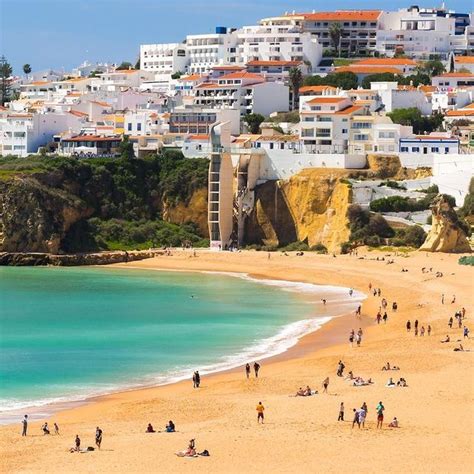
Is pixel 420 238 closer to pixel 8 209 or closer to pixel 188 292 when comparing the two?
pixel 188 292

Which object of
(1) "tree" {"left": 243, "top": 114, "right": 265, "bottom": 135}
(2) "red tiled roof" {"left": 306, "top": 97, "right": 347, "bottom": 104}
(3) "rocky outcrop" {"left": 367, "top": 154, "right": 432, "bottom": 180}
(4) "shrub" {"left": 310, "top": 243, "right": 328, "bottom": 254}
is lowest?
(4) "shrub" {"left": 310, "top": 243, "right": 328, "bottom": 254}

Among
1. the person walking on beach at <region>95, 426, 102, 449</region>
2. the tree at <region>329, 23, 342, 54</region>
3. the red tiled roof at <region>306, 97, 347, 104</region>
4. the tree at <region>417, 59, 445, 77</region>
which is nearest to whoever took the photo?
the person walking on beach at <region>95, 426, 102, 449</region>

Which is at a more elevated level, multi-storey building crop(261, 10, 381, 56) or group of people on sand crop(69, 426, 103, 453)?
multi-storey building crop(261, 10, 381, 56)

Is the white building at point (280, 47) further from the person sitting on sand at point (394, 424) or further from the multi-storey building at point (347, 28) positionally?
the person sitting on sand at point (394, 424)

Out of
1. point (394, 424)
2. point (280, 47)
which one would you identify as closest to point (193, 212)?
point (280, 47)

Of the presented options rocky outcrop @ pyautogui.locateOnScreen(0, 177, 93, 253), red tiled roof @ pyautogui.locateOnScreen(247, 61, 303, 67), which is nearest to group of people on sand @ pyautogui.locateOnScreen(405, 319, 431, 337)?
rocky outcrop @ pyautogui.locateOnScreen(0, 177, 93, 253)

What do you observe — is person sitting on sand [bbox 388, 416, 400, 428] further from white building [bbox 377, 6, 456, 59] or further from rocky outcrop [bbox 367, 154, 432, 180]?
white building [bbox 377, 6, 456, 59]
